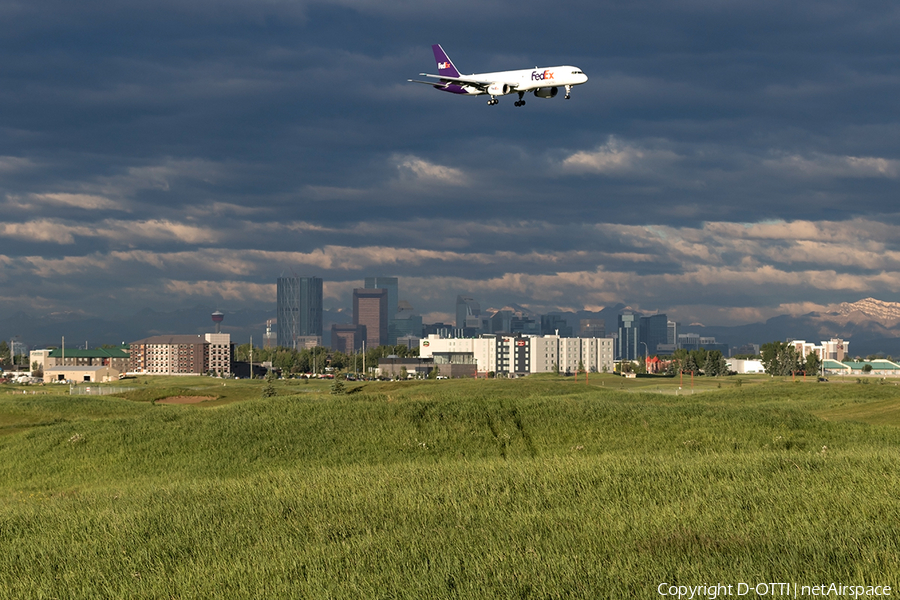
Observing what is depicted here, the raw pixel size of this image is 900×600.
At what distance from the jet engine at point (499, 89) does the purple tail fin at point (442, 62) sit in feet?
21.3

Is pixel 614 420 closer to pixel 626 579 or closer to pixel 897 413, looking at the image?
pixel 897 413

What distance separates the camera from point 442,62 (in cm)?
5912

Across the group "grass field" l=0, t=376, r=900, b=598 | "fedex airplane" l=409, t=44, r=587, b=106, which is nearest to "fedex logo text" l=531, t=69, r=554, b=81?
"fedex airplane" l=409, t=44, r=587, b=106

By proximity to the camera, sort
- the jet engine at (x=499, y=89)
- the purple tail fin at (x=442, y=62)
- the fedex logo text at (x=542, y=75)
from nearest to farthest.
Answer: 1. the fedex logo text at (x=542, y=75)
2. the jet engine at (x=499, y=89)
3. the purple tail fin at (x=442, y=62)

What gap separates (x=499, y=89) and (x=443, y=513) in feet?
119

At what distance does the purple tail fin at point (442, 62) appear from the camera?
187ft

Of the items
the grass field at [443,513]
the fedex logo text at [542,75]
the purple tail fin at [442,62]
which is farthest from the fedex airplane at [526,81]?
the grass field at [443,513]

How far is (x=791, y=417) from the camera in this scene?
42500mm

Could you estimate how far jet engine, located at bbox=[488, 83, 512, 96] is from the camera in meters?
50.6

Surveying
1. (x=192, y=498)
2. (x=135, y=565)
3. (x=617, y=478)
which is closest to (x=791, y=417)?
(x=617, y=478)

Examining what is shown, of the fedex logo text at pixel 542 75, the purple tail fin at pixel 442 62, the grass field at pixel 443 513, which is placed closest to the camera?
the grass field at pixel 443 513

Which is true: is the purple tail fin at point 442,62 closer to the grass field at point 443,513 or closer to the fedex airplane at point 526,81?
the fedex airplane at point 526,81

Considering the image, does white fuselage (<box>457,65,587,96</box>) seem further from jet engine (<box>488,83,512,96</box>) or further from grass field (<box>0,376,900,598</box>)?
grass field (<box>0,376,900,598</box>)

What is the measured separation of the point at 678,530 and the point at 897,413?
4015cm
